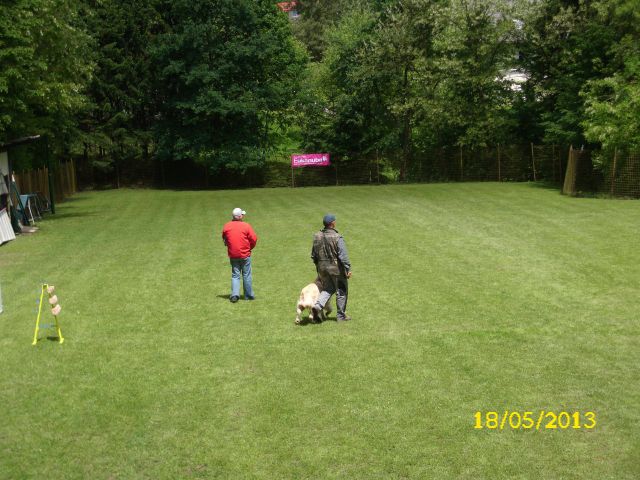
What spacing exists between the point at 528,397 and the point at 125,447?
16.5ft

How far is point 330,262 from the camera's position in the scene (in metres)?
13.0

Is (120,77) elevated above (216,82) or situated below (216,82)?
above

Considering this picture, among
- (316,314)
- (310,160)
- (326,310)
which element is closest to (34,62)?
(326,310)

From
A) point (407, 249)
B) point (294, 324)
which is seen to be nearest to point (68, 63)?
point (407, 249)

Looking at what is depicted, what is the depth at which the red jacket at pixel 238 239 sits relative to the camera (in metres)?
14.9

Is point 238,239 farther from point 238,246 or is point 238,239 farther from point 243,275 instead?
point 243,275

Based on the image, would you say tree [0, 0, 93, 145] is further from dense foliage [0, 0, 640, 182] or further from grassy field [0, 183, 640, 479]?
dense foliage [0, 0, 640, 182]

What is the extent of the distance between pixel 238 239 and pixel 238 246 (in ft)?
0.47

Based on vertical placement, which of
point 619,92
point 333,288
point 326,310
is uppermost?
point 619,92
